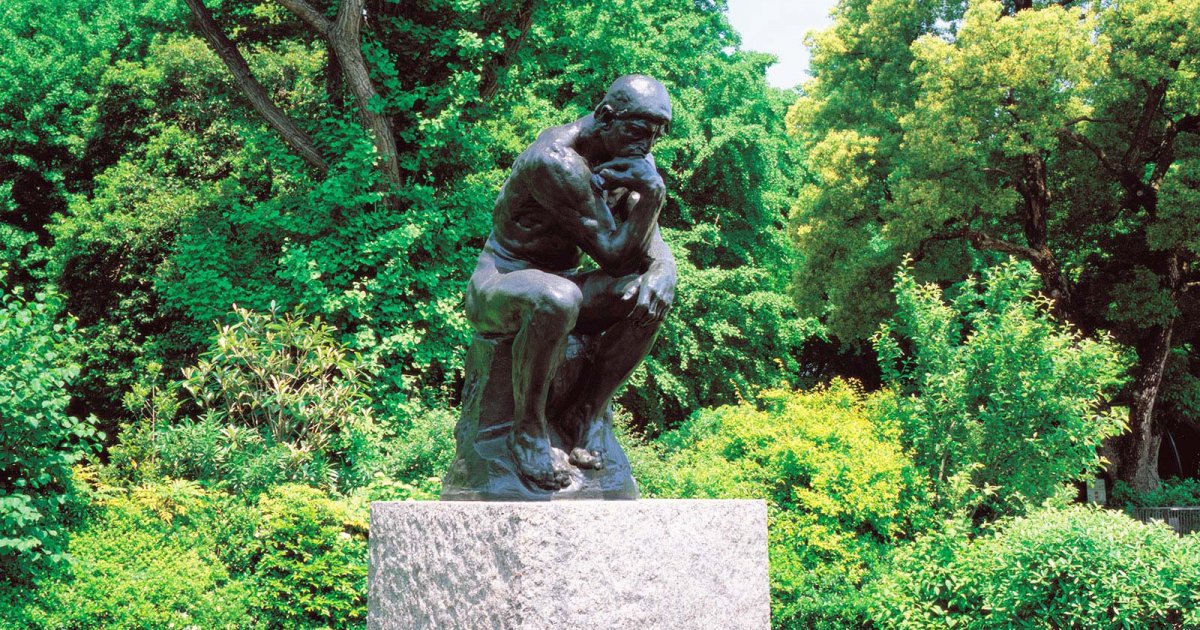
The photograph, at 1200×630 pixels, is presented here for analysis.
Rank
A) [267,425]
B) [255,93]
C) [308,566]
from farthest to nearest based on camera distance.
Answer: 1. [255,93]
2. [267,425]
3. [308,566]

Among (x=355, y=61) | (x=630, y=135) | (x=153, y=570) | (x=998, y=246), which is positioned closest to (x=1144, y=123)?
Answer: (x=998, y=246)

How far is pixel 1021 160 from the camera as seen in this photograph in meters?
16.4

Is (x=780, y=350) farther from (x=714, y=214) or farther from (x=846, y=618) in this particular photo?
(x=846, y=618)

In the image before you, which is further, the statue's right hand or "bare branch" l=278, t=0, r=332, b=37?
"bare branch" l=278, t=0, r=332, b=37

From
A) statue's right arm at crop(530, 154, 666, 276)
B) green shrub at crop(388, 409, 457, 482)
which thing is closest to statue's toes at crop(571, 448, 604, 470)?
statue's right arm at crop(530, 154, 666, 276)

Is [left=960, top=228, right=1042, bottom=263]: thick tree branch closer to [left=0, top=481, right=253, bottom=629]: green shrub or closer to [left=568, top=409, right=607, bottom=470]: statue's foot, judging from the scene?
[left=0, top=481, right=253, bottom=629]: green shrub

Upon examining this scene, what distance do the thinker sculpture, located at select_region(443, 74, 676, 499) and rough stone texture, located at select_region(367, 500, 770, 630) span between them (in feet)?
1.35

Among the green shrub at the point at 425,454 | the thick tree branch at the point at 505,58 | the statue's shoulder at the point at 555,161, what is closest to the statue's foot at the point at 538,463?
the statue's shoulder at the point at 555,161

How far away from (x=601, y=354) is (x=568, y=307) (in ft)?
1.35

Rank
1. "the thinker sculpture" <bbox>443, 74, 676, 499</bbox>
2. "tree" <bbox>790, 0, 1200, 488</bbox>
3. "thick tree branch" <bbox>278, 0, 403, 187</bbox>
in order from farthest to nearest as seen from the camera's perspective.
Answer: "tree" <bbox>790, 0, 1200, 488</bbox>
"thick tree branch" <bbox>278, 0, 403, 187</bbox>
"the thinker sculpture" <bbox>443, 74, 676, 499</bbox>

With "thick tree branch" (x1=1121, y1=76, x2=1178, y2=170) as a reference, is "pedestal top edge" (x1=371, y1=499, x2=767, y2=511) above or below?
below

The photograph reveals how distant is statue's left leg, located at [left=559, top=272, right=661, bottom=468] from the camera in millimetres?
3910

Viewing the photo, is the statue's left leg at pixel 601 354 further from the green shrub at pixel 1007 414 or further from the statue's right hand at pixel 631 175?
the green shrub at pixel 1007 414

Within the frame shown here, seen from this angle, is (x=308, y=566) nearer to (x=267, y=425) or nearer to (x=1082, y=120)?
(x=267, y=425)
